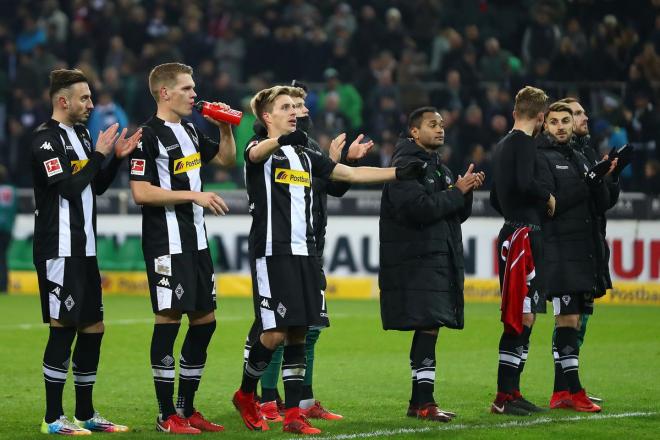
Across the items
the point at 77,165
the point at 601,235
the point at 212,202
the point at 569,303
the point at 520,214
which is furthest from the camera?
the point at 601,235

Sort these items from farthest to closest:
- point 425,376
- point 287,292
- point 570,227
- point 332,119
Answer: point 332,119
point 570,227
point 425,376
point 287,292

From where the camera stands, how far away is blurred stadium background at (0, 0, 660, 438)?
11.6 metres

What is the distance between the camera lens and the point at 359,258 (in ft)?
60.7

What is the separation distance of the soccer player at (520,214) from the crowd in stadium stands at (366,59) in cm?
862

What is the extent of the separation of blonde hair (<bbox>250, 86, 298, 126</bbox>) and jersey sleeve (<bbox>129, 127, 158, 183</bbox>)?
71 cm

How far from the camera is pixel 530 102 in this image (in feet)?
29.3

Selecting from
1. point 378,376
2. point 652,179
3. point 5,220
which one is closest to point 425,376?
point 378,376

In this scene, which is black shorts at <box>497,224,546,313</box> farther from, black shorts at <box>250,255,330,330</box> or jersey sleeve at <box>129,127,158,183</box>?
jersey sleeve at <box>129,127,158,183</box>

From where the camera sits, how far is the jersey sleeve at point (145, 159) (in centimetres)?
792

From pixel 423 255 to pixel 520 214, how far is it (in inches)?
35.7

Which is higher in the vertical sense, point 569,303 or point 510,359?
point 569,303

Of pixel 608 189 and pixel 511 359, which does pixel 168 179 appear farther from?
pixel 608 189

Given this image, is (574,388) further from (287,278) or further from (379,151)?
(379,151)

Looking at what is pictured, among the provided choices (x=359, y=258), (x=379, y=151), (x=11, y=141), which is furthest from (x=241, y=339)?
(x=11, y=141)
